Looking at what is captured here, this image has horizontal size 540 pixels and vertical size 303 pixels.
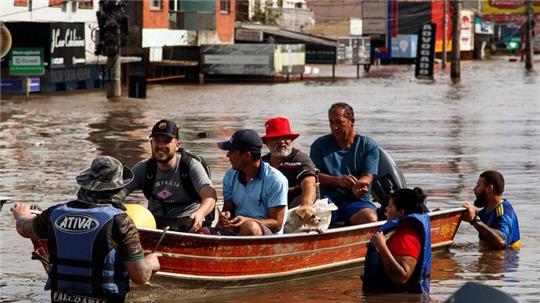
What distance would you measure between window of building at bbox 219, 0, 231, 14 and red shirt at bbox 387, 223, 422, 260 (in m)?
52.0

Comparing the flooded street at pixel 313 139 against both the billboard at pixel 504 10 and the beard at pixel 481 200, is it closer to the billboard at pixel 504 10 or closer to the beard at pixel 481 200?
the beard at pixel 481 200

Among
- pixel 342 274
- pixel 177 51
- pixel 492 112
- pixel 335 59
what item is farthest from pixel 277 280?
pixel 335 59

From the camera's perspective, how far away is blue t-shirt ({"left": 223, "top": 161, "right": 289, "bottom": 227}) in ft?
34.0

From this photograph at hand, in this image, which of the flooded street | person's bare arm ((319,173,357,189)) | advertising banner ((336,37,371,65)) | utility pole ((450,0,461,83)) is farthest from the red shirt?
advertising banner ((336,37,371,65))

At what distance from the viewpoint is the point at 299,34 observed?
69.8 meters

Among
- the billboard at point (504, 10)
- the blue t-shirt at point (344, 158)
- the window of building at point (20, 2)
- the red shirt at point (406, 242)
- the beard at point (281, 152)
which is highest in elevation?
the billboard at point (504, 10)

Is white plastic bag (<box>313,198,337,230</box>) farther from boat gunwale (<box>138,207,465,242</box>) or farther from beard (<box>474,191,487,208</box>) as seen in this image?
beard (<box>474,191,487,208</box>)

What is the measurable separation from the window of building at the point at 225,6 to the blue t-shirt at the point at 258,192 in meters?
50.6

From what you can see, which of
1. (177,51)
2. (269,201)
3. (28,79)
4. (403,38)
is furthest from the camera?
(403,38)

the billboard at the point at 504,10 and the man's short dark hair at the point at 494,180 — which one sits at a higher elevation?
the billboard at the point at 504,10

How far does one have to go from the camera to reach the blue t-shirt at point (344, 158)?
12.0 meters

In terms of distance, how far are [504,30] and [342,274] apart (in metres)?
103

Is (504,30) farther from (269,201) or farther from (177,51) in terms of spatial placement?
(269,201)

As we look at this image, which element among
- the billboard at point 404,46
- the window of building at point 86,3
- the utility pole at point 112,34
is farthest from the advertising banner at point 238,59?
the billboard at point 404,46
